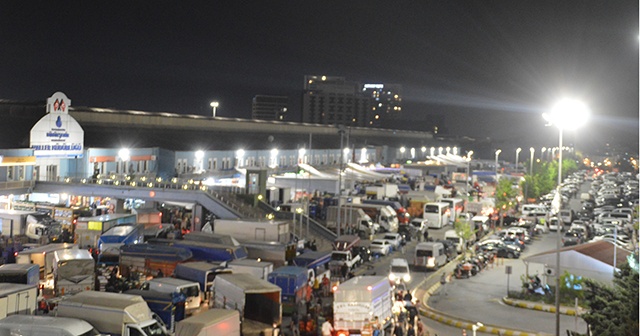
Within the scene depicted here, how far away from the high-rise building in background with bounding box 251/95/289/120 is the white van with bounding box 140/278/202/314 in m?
162

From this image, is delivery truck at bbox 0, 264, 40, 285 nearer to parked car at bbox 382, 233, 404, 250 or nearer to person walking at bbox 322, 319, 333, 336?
person walking at bbox 322, 319, 333, 336

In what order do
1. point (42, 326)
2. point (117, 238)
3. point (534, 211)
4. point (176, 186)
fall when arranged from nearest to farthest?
1. point (42, 326)
2. point (117, 238)
3. point (176, 186)
4. point (534, 211)

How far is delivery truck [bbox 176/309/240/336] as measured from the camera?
380 inches

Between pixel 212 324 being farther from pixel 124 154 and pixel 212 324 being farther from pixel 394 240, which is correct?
pixel 124 154

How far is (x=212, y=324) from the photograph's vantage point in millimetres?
9875

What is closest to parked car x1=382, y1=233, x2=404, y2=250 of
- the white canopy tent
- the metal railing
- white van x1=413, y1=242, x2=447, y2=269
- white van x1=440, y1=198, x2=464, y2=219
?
white van x1=413, y1=242, x2=447, y2=269

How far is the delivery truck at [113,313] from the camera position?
9.30 metres

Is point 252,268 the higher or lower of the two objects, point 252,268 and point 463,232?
the lower

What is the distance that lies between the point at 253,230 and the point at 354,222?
22.3 ft

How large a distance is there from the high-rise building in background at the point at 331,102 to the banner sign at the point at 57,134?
398 ft

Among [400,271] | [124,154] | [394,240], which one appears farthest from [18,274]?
[124,154]

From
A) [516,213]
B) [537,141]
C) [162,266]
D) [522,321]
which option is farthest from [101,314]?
[537,141]

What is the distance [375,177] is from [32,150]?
62.1ft

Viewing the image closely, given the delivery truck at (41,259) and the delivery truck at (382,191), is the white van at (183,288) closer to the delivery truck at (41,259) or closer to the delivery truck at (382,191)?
the delivery truck at (41,259)
